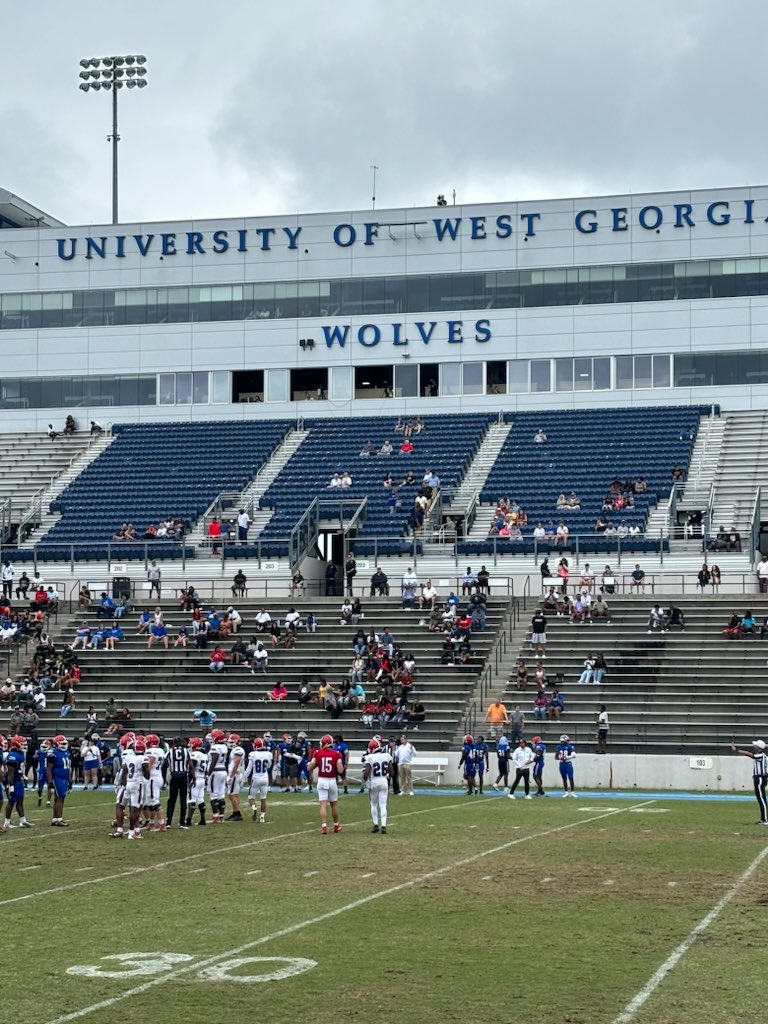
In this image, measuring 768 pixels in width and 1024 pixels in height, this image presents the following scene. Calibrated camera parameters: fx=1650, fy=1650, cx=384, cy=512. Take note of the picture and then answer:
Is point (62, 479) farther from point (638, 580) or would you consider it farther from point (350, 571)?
point (638, 580)

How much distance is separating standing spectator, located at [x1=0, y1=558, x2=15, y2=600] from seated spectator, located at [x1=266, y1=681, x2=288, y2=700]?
1305cm

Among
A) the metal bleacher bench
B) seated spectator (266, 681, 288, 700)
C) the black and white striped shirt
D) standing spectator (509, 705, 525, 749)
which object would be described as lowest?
the metal bleacher bench

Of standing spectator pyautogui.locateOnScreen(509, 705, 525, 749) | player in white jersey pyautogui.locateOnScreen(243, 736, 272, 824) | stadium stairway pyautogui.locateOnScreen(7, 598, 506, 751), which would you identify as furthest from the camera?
stadium stairway pyautogui.locateOnScreen(7, 598, 506, 751)

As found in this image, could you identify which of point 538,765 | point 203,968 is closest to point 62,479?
point 538,765

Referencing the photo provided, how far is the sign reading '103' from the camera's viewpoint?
216 feet

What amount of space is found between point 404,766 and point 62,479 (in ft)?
102

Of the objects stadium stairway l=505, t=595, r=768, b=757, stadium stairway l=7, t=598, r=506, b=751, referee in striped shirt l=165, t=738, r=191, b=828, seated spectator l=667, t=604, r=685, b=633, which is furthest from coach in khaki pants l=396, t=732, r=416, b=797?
seated spectator l=667, t=604, r=685, b=633

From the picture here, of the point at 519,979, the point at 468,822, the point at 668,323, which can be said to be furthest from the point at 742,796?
the point at 668,323

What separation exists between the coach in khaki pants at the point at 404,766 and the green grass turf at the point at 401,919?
8.30 metres

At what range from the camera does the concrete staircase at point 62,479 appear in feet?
202

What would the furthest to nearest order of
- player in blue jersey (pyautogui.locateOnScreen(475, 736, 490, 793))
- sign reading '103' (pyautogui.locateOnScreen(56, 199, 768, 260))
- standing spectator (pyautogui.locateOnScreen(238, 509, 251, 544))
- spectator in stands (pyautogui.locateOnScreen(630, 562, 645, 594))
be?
sign reading '103' (pyautogui.locateOnScreen(56, 199, 768, 260))
standing spectator (pyautogui.locateOnScreen(238, 509, 251, 544))
spectator in stands (pyautogui.locateOnScreen(630, 562, 645, 594))
player in blue jersey (pyautogui.locateOnScreen(475, 736, 490, 793))

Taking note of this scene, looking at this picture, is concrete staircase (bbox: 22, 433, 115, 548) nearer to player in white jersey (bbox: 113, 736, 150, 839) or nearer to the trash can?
the trash can

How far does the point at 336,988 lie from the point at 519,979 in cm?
171

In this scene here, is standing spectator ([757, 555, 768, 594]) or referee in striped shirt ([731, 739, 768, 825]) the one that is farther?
standing spectator ([757, 555, 768, 594])
